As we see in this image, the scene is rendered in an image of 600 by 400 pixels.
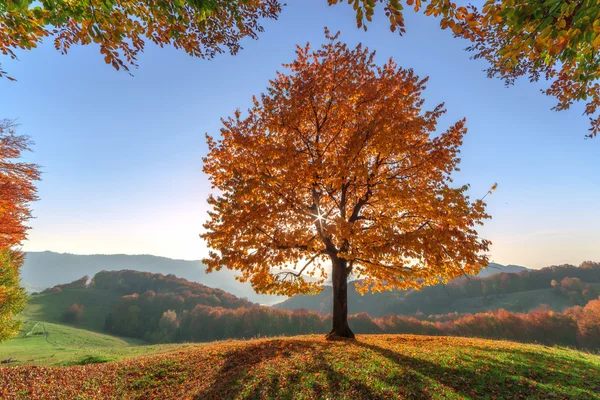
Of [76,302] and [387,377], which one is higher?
[387,377]

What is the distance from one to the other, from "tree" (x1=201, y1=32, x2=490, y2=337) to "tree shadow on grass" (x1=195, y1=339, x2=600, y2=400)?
3.41m

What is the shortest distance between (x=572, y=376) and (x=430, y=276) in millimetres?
5102

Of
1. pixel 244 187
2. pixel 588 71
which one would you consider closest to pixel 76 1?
pixel 244 187

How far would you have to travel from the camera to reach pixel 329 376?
7738 mm

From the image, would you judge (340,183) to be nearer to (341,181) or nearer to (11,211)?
(341,181)

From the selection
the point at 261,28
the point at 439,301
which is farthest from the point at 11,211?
the point at 439,301

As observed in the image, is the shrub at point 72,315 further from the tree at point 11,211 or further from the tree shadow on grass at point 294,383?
the tree shadow on grass at point 294,383

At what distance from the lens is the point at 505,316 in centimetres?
6000

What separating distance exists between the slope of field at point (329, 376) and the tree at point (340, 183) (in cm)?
339

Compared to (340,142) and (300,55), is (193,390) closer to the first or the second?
A: (340,142)

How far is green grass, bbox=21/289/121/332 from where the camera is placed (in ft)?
206

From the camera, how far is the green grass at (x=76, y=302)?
62.8 metres

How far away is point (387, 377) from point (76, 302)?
330 feet

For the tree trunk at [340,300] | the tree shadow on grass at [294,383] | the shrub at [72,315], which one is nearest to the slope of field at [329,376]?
the tree shadow on grass at [294,383]
